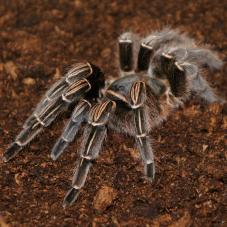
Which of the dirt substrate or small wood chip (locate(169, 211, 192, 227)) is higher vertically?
the dirt substrate

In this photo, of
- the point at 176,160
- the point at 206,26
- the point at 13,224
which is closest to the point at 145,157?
the point at 176,160

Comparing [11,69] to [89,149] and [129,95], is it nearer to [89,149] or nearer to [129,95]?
[129,95]

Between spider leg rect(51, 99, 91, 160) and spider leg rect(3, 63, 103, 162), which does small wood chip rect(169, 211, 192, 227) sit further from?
spider leg rect(3, 63, 103, 162)

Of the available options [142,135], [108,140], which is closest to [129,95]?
[142,135]

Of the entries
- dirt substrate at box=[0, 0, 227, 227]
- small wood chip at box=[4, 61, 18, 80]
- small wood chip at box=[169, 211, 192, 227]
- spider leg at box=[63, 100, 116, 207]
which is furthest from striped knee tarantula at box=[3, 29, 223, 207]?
small wood chip at box=[4, 61, 18, 80]

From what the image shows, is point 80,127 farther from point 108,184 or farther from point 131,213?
point 131,213

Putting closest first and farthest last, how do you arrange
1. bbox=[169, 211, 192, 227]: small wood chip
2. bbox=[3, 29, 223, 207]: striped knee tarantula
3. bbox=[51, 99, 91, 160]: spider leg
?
bbox=[169, 211, 192, 227]: small wood chip < bbox=[3, 29, 223, 207]: striped knee tarantula < bbox=[51, 99, 91, 160]: spider leg

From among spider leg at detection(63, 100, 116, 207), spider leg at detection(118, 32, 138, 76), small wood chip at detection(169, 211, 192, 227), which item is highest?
spider leg at detection(118, 32, 138, 76)
